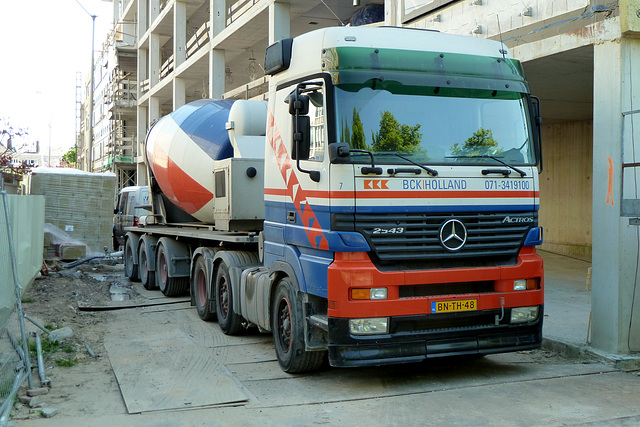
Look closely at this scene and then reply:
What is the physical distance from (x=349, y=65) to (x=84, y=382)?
164 inches

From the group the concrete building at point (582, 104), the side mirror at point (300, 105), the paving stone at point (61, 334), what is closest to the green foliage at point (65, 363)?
the paving stone at point (61, 334)

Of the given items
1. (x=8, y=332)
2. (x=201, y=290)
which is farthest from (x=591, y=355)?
(x=8, y=332)

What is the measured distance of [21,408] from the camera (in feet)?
19.2

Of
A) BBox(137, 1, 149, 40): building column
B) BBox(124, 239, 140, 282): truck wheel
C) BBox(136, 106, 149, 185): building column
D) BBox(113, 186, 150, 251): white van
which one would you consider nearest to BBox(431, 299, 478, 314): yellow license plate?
BBox(124, 239, 140, 282): truck wheel

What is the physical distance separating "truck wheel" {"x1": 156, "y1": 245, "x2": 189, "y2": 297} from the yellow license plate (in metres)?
7.71

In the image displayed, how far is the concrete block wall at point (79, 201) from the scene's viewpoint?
1942 centimetres

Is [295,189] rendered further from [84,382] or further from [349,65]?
[84,382]

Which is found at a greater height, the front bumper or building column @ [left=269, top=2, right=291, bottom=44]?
building column @ [left=269, top=2, right=291, bottom=44]

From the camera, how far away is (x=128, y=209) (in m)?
22.9

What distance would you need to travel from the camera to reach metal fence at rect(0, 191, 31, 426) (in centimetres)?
577

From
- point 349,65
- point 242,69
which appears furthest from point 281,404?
point 242,69

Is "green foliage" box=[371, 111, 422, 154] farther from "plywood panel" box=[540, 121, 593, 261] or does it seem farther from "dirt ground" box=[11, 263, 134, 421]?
"plywood panel" box=[540, 121, 593, 261]

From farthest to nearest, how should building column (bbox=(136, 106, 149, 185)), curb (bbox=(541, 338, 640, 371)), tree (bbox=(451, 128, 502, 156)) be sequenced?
building column (bbox=(136, 106, 149, 185)) → curb (bbox=(541, 338, 640, 371)) → tree (bbox=(451, 128, 502, 156))

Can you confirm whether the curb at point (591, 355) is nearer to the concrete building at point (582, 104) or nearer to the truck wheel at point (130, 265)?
the concrete building at point (582, 104)
